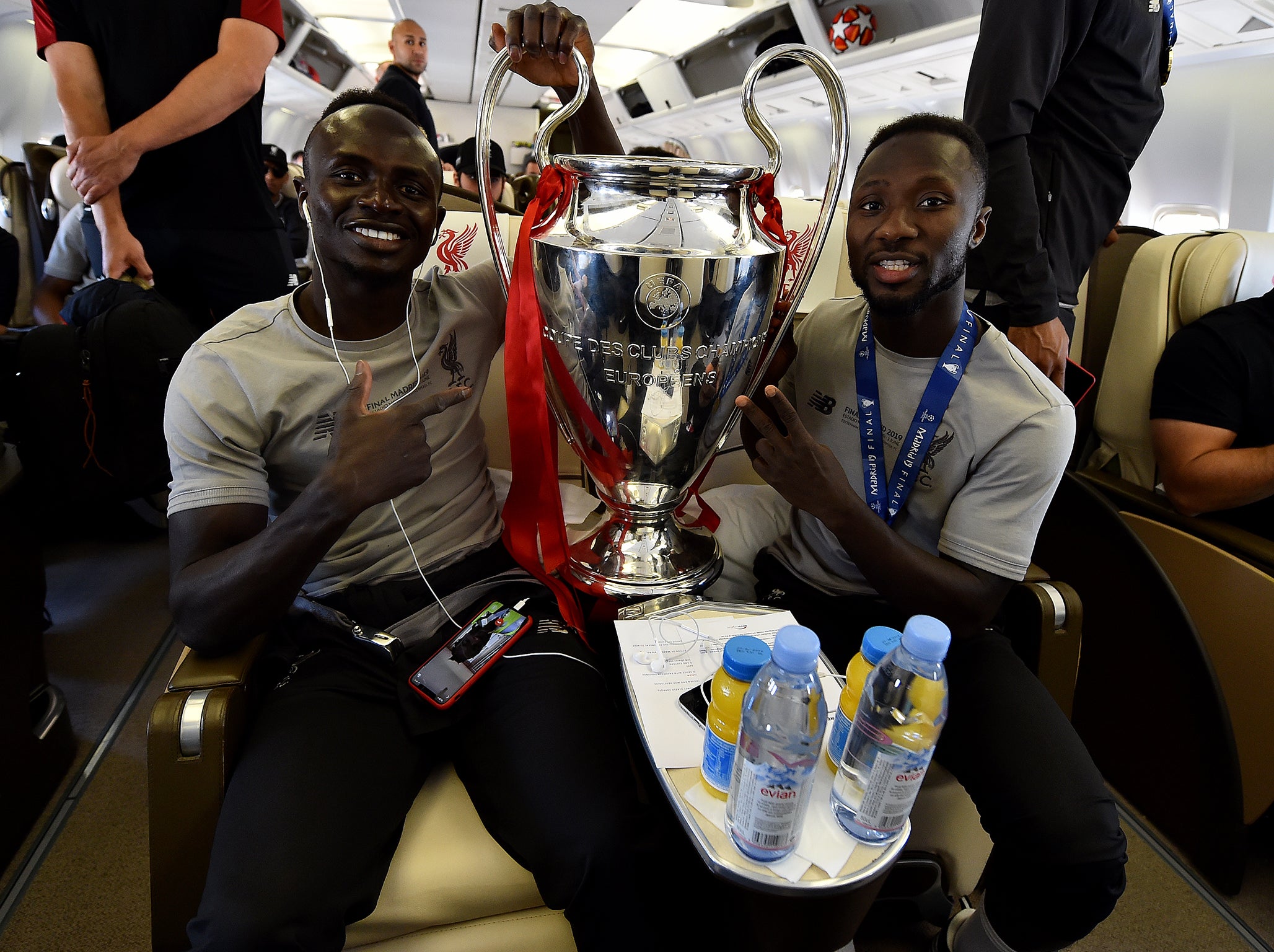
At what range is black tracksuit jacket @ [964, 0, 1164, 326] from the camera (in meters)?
1.60

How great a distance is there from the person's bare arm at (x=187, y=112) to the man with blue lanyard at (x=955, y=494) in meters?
1.48

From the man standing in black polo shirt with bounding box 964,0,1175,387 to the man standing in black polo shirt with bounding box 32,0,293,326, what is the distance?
66.4 inches

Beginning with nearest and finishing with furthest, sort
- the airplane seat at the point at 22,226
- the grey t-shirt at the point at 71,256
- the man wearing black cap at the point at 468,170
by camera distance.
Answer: the grey t-shirt at the point at 71,256
the airplane seat at the point at 22,226
the man wearing black cap at the point at 468,170

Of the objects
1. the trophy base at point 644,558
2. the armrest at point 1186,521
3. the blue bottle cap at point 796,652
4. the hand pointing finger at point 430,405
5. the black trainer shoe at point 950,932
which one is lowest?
the black trainer shoe at point 950,932

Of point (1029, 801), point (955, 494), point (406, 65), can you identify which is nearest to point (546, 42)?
point (955, 494)

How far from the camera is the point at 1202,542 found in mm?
1822

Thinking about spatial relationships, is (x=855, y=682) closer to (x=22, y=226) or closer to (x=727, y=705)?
(x=727, y=705)

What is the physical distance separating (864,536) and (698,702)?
423 millimetres

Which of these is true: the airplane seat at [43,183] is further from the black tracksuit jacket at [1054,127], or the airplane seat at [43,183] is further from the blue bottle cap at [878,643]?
the blue bottle cap at [878,643]

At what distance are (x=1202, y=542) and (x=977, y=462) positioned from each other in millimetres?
951

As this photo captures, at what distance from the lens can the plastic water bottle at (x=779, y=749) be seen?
71cm

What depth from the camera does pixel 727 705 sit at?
81 centimetres

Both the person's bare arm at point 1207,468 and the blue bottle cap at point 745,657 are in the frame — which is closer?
the blue bottle cap at point 745,657

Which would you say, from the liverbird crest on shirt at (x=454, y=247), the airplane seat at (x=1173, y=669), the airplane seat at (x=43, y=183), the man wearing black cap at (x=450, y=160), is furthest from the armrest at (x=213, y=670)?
the man wearing black cap at (x=450, y=160)
